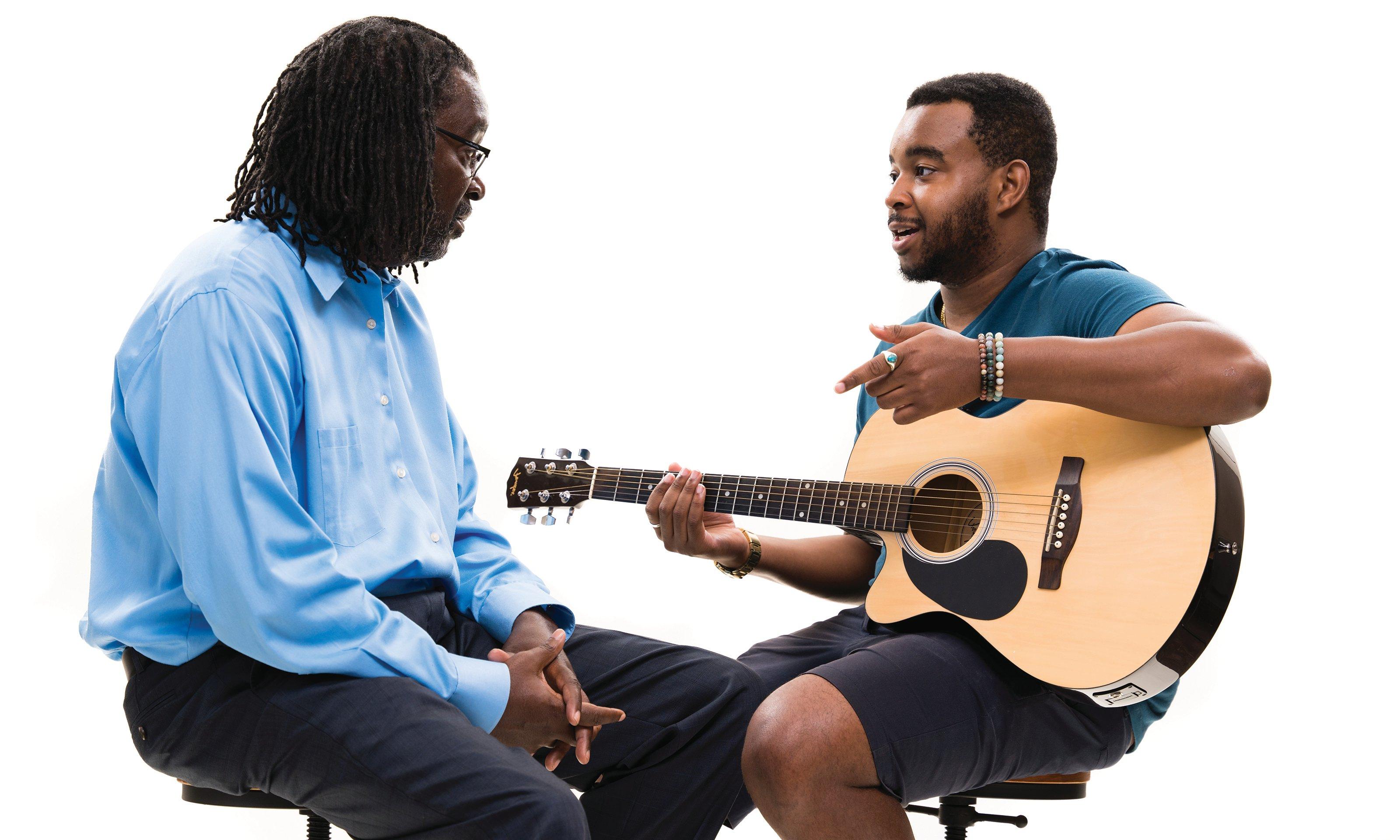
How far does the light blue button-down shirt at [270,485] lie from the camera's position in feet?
4.63

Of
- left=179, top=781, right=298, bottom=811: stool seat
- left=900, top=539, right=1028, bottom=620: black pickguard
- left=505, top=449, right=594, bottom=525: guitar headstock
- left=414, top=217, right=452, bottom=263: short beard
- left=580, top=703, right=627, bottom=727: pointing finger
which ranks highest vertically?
left=414, top=217, right=452, bottom=263: short beard

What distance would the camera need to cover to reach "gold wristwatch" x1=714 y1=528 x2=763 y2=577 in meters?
2.39

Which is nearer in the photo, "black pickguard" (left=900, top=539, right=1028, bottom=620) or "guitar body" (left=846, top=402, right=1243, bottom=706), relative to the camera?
"guitar body" (left=846, top=402, right=1243, bottom=706)

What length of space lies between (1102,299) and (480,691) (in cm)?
138

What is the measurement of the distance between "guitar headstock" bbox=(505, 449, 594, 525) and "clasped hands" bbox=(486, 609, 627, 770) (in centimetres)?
63

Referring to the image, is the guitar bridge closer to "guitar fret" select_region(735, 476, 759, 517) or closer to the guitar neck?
the guitar neck

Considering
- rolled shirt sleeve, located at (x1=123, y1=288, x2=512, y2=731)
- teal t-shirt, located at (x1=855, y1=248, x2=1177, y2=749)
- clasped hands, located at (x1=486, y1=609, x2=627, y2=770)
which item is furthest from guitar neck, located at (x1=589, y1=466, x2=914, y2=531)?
rolled shirt sleeve, located at (x1=123, y1=288, x2=512, y2=731)

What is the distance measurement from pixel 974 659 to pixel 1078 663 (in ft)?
0.64

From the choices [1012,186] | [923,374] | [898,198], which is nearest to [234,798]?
[923,374]

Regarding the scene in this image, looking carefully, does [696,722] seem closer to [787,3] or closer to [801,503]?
[801,503]

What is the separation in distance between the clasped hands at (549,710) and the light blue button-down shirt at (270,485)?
5 cm

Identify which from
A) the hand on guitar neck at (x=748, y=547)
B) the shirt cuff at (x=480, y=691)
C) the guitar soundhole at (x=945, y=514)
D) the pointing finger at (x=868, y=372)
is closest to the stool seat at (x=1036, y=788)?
the guitar soundhole at (x=945, y=514)

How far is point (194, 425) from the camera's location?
1415 millimetres

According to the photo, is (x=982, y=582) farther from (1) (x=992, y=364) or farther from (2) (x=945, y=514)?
(1) (x=992, y=364)
